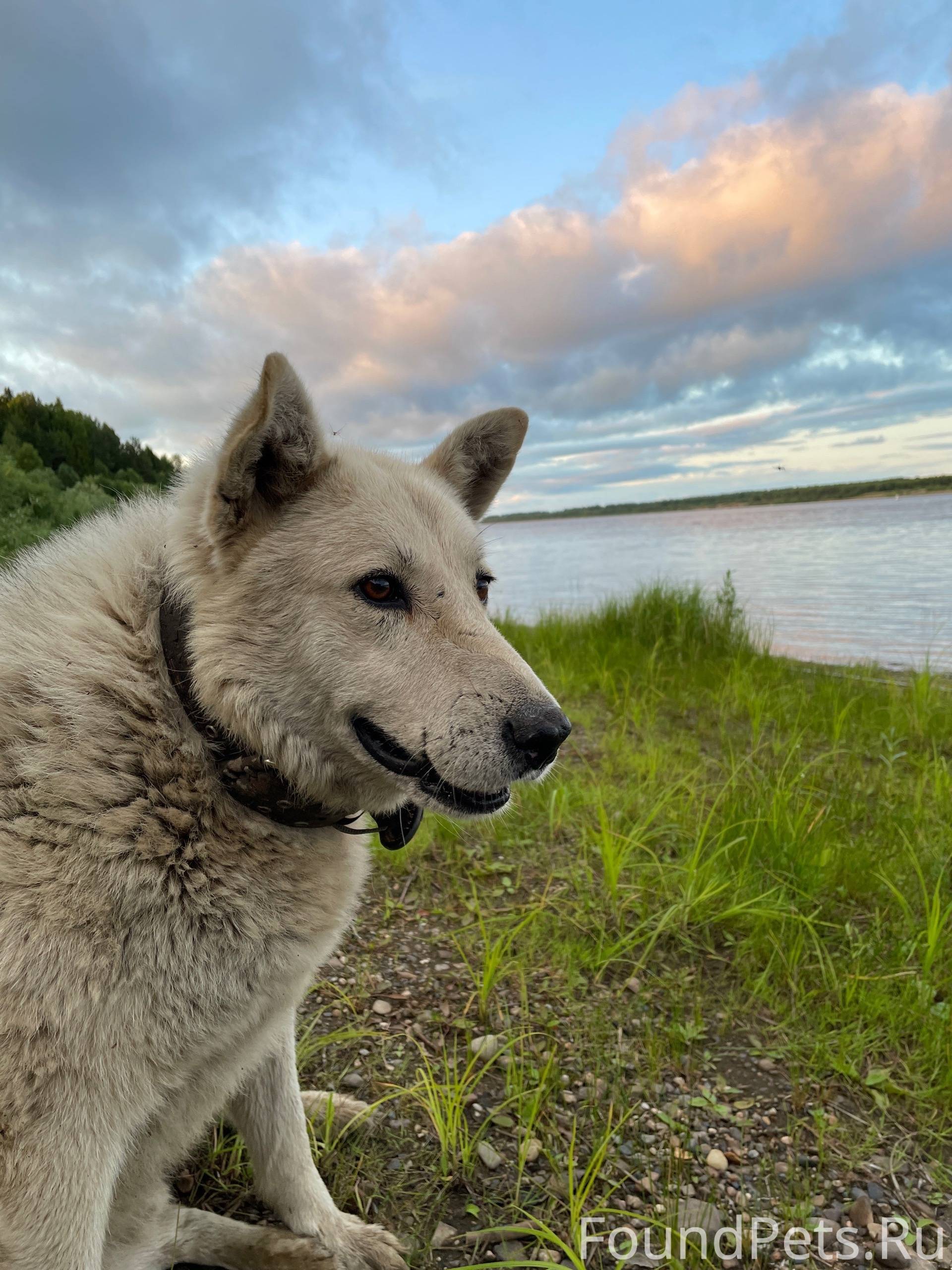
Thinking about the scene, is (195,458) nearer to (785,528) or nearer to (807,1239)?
(807,1239)

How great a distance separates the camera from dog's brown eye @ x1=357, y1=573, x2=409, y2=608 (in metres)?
1.87

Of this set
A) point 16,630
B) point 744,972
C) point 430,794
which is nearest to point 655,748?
point 744,972

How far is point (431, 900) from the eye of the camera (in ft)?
11.2

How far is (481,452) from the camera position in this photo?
2605mm

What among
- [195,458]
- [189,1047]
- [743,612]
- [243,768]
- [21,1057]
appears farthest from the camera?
[743,612]

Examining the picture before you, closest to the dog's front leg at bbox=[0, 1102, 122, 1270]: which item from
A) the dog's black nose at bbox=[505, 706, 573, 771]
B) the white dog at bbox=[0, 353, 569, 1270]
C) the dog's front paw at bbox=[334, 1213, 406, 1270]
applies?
the white dog at bbox=[0, 353, 569, 1270]

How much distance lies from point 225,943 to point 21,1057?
42 cm

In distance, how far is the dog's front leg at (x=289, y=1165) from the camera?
1.91 metres

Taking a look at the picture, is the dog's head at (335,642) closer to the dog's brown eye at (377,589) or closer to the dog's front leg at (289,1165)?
the dog's brown eye at (377,589)

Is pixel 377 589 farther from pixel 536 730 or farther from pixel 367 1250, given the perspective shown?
pixel 367 1250

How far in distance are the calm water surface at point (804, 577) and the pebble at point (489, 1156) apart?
1.92 m

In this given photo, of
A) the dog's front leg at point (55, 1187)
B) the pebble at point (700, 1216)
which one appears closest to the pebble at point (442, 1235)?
the pebble at point (700, 1216)

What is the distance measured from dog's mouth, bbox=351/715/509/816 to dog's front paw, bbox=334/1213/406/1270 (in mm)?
1228

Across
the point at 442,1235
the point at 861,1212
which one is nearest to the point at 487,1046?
the point at 442,1235
